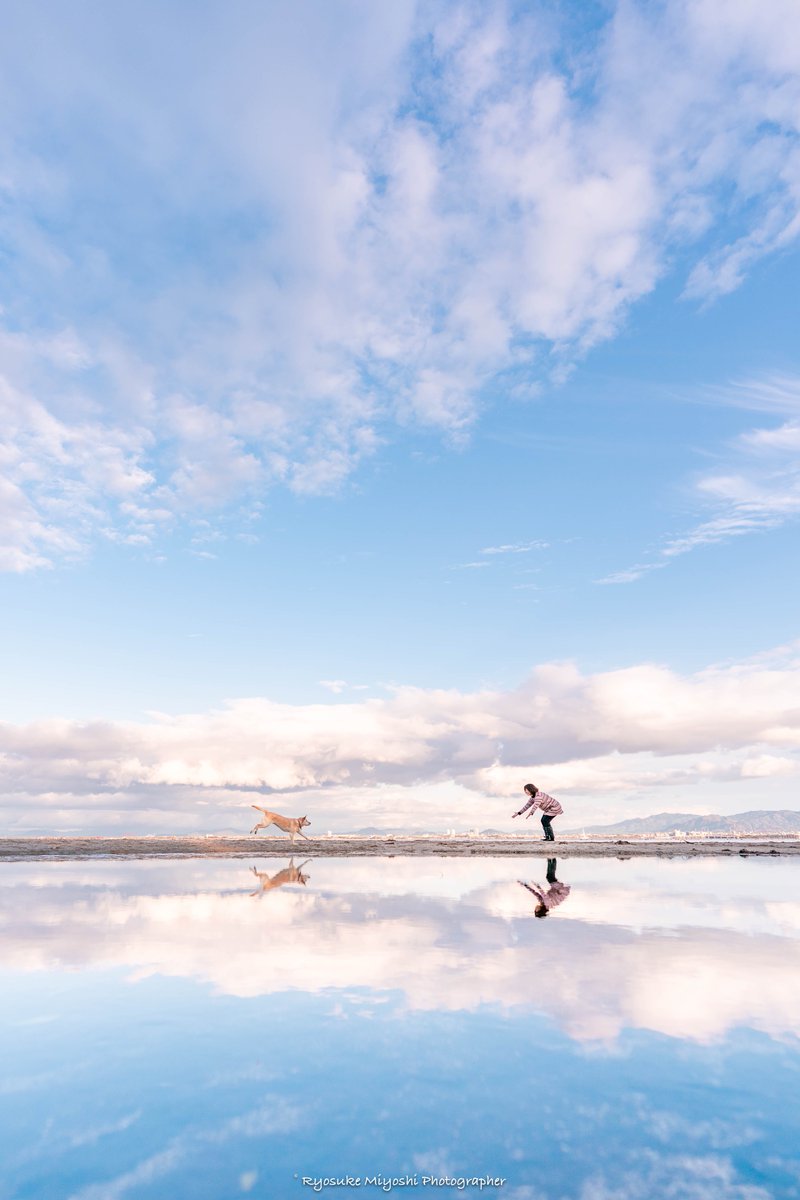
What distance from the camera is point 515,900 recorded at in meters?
17.0

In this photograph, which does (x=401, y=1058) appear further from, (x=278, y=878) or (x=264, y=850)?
(x=264, y=850)

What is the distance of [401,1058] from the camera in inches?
257

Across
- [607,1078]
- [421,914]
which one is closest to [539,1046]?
[607,1078]

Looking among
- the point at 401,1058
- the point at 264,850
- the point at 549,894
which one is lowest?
the point at 401,1058

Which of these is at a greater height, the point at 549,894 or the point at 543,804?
the point at 543,804

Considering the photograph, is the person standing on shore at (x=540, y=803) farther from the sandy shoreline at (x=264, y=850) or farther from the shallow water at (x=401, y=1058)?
the shallow water at (x=401, y=1058)

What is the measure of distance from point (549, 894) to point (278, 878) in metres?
9.22

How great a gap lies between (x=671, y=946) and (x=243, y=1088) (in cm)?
795

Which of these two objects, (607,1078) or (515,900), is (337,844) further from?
(607,1078)

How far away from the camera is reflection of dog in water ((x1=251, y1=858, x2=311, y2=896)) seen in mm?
19859

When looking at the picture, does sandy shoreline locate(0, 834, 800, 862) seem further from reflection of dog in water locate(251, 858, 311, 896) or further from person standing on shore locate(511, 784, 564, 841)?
reflection of dog in water locate(251, 858, 311, 896)

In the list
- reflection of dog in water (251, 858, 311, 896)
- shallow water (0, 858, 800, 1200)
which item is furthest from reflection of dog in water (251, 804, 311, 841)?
shallow water (0, 858, 800, 1200)

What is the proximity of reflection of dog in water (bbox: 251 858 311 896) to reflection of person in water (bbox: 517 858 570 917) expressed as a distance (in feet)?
23.0

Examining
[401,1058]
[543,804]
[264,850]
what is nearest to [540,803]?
[543,804]
